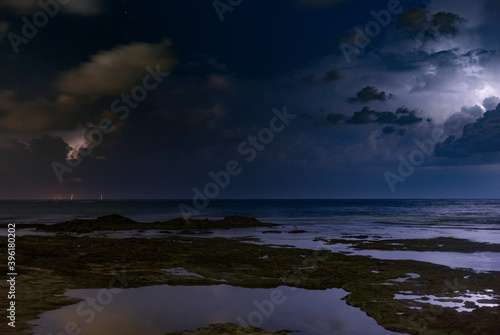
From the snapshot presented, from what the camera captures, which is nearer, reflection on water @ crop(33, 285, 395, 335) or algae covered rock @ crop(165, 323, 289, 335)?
algae covered rock @ crop(165, 323, 289, 335)

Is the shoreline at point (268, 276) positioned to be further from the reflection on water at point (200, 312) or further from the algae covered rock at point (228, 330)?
the algae covered rock at point (228, 330)

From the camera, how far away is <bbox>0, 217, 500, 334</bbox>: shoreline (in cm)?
1360

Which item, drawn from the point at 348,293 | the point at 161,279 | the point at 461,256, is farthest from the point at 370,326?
the point at 461,256

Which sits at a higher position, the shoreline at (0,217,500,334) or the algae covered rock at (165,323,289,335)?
the shoreline at (0,217,500,334)

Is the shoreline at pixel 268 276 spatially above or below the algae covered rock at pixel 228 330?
above

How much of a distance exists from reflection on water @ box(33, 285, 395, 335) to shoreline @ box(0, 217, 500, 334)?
28.9 inches

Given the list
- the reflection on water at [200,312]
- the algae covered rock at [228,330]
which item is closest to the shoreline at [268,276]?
the reflection on water at [200,312]

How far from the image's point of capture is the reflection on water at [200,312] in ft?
41.8

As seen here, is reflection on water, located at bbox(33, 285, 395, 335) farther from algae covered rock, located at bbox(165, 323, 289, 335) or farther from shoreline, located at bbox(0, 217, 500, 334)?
shoreline, located at bbox(0, 217, 500, 334)

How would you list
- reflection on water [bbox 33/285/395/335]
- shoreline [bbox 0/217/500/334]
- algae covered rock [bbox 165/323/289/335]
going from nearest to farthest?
algae covered rock [bbox 165/323/289/335], reflection on water [bbox 33/285/395/335], shoreline [bbox 0/217/500/334]

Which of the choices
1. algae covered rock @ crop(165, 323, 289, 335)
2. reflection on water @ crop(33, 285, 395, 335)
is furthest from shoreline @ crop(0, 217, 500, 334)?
algae covered rock @ crop(165, 323, 289, 335)

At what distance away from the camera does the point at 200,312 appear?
1438 cm

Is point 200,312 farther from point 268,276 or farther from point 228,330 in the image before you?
point 268,276

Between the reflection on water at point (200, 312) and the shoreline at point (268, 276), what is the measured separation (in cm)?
73
